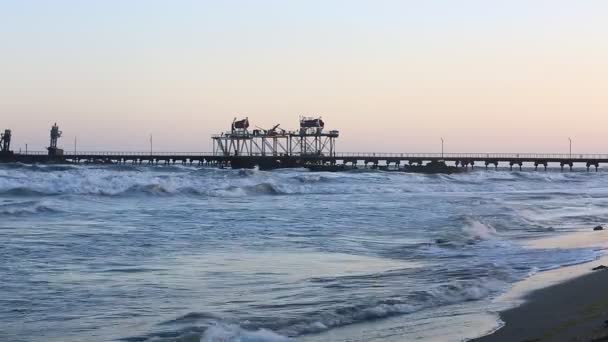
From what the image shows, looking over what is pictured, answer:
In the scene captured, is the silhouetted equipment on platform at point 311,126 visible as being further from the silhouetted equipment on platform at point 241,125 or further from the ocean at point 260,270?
the ocean at point 260,270

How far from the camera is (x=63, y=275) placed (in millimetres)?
10969

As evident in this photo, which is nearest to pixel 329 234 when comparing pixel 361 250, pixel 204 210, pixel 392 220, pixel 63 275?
pixel 361 250

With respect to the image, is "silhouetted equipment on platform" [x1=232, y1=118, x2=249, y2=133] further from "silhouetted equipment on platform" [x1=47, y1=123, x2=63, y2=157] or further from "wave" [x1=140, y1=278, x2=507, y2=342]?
"wave" [x1=140, y1=278, x2=507, y2=342]

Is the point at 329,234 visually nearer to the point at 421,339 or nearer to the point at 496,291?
the point at 496,291

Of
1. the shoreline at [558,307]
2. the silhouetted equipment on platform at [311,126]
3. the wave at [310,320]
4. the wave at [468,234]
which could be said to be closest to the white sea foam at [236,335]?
the wave at [310,320]

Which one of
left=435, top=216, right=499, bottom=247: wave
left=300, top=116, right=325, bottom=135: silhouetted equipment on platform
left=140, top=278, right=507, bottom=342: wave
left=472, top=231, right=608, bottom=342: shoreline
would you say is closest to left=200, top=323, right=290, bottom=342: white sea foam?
left=140, top=278, right=507, bottom=342: wave

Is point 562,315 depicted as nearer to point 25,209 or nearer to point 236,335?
point 236,335

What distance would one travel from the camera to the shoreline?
6836mm

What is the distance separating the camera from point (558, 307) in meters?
8.58

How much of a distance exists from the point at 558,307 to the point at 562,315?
2.07ft

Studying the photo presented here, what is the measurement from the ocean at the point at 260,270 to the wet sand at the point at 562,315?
35 centimetres


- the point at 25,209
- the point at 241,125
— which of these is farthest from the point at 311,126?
the point at 25,209

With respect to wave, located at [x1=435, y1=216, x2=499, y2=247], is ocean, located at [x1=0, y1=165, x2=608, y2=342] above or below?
above

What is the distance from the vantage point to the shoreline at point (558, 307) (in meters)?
6.84
